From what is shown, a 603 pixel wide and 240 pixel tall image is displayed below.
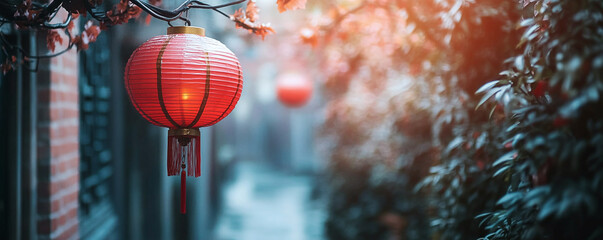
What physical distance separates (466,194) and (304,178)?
17678mm

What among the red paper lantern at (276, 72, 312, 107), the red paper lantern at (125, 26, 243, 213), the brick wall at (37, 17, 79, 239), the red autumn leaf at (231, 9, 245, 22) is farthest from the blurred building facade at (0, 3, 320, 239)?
the red paper lantern at (276, 72, 312, 107)

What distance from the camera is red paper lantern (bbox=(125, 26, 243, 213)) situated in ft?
6.19

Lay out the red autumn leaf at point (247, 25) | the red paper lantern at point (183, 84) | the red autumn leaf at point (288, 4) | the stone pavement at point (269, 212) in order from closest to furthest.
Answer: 1. the red paper lantern at point (183, 84)
2. the red autumn leaf at point (288, 4)
3. the red autumn leaf at point (247, 25)
4. the stone pavement at point (269, 212)

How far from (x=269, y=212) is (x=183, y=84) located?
10359 mm

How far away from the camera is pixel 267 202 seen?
1367 centimetres

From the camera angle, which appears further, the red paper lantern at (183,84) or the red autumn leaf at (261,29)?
the red autumn leaf at (261,29)

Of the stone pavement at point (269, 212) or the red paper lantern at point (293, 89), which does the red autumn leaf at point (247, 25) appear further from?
the stone pavement at point (269, 212)

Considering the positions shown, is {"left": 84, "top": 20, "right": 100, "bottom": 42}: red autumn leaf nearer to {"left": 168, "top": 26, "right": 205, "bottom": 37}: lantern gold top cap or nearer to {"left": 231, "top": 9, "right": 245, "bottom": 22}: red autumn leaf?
{"left": 168, "top": 26, "right": 205, "bottom": 37}: lantern gold top cap

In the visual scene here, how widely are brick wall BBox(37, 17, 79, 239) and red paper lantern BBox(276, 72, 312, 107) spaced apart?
183 inches

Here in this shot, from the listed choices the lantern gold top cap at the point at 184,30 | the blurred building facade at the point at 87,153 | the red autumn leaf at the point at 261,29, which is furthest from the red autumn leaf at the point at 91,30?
the red autumn leaf at the point at 261,29

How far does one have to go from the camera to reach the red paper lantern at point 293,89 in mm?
7465

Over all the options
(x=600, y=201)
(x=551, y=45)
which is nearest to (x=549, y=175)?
(x=600, y=201)

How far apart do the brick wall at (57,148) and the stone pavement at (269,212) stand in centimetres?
600

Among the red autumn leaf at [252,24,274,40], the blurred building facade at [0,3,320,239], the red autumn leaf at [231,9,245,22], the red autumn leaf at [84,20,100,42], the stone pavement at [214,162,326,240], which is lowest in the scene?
the stone pavement at [214,162,326,240]
